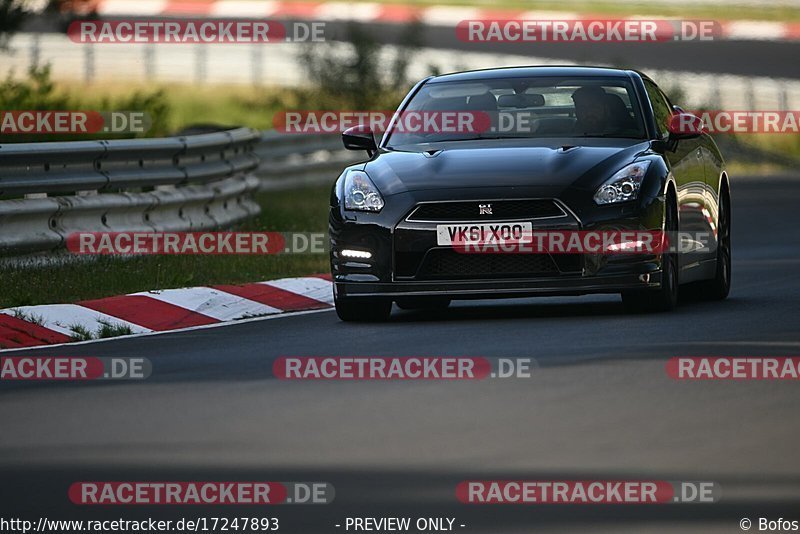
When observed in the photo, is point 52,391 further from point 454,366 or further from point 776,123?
point 776,123

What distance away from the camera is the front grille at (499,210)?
11453 mm

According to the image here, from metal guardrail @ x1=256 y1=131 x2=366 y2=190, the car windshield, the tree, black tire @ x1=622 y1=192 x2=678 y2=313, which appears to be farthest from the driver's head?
metal guardrail @ x1=256 y1=131 x2=366 y2=190

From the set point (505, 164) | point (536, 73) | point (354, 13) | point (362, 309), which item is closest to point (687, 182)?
point (536, 73)

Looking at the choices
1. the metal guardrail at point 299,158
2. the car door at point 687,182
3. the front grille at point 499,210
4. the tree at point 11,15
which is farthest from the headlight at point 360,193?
the metal guardrail at point 299,158

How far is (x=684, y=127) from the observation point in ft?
41.6

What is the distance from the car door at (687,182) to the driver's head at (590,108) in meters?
0.36

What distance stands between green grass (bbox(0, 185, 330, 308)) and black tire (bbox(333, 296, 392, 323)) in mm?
1367

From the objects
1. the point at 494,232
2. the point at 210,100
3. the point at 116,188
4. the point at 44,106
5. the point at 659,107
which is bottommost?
the point at 494,232

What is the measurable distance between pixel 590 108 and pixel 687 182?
754 mm

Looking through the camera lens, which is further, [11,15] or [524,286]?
[11,15]

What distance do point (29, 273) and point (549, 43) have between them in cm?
4177

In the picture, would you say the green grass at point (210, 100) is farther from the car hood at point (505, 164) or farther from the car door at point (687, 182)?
the car hood at point (505, 164)

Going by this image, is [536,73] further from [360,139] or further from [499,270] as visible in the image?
[499,270]

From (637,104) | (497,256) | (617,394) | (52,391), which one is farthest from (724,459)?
(637,104)
